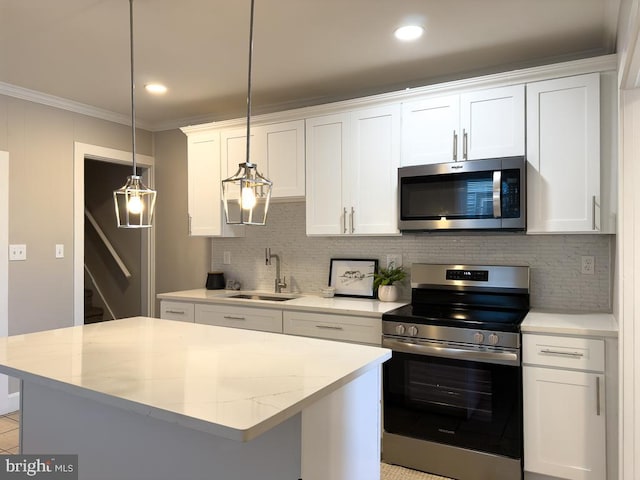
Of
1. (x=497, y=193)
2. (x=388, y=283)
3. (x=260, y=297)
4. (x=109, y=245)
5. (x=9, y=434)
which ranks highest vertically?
(x=497, y=193)

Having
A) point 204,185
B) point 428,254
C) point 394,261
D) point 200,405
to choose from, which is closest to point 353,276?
point 394,261

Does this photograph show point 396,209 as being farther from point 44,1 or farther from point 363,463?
point 44,1

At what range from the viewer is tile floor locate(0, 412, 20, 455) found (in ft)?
9.70

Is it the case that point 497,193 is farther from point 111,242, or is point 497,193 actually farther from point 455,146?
point 111,242

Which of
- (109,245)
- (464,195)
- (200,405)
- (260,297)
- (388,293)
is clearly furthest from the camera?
(109,245)

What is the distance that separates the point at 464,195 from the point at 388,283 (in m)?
0.84

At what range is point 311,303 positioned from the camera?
128 inches

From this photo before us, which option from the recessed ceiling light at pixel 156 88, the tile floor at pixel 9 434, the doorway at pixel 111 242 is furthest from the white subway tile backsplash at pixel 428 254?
the tile floor at pixel 9 434

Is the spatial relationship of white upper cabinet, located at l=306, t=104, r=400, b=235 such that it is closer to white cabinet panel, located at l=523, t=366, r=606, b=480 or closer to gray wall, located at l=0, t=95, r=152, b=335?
white cabinet panel, located at l=523, t=366, r=606, b=480

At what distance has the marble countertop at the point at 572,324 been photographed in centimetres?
234

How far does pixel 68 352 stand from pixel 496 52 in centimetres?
281

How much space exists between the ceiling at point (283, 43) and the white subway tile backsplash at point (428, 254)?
3.68 feet

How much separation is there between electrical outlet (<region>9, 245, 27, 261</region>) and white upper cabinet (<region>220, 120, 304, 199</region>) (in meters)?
1.68

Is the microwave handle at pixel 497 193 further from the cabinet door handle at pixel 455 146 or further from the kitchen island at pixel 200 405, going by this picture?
the kitchen island at pixel 200 405
